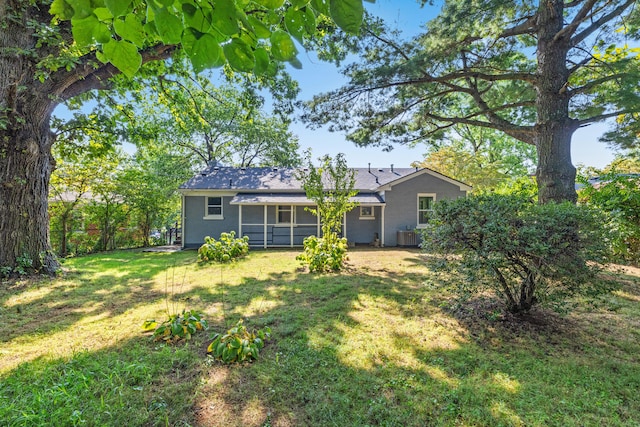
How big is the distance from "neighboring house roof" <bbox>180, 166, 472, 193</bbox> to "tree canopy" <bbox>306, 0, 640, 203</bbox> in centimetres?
532

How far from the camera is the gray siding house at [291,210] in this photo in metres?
13.3

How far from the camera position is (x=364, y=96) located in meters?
8.16

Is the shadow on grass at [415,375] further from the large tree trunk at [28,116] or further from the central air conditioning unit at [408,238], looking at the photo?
the central air conditioning unit at [408,238]

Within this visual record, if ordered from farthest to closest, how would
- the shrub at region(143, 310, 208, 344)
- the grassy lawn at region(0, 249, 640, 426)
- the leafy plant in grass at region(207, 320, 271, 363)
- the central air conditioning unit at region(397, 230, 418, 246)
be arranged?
1. the central air conditioning unit at region(397, 230, 418, 246)
2. the shrub at region(143, 310, 208, 344)
3. the leafy plant in grass at region(207, 320, 271, 363)
4. the grassy lawn at region(0, 249, 640, 426)

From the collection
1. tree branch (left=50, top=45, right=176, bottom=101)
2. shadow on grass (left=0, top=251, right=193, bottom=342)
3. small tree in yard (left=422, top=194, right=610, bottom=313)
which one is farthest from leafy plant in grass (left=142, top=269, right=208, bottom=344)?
tree branch (left=50, top=45, right=176, bottom=101)

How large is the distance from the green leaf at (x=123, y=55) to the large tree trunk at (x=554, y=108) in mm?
8156

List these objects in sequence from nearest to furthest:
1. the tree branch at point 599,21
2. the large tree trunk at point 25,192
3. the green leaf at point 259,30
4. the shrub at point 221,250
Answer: the green leaf at point 259,30 < the large tree trunk at point 25,192 < the tree branch at point 599,21 < the shrub at point 221,250

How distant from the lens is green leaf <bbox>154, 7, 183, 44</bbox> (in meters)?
1.02

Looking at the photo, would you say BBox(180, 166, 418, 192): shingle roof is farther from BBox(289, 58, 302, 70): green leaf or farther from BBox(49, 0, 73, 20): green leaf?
BBox(49, 0, 73, 20): green leaf

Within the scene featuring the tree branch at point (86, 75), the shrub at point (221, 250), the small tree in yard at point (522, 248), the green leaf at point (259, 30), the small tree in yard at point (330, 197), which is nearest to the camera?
the green leaf at point (259, 30)

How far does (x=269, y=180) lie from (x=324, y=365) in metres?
13.0

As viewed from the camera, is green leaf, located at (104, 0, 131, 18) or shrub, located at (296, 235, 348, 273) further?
shrub, located at (296, 235, 348, 273)

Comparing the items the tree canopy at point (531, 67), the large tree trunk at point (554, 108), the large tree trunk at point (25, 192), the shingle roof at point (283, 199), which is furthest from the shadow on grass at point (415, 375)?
the shingle roof at point (283, 199)

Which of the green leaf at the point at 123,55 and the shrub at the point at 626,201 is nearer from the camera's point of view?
the green leaf at the point at 123,55
